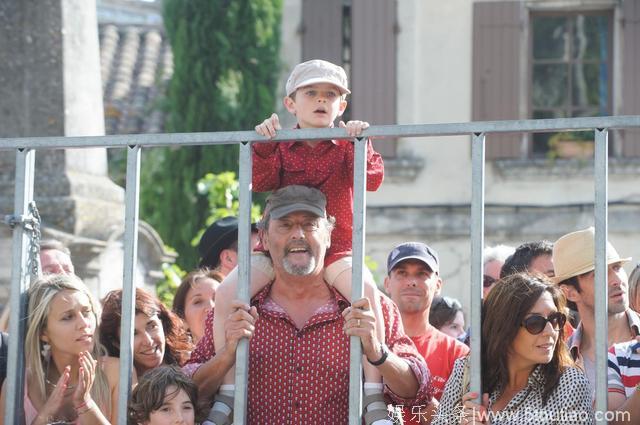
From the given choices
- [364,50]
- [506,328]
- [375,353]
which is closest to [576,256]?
[506,328]

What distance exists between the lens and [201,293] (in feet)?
20.7

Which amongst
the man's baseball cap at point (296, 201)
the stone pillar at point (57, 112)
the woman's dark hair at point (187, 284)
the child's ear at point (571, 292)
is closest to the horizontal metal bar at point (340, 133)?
the man's baseball cap at point (296, 201)

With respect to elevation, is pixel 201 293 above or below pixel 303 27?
below

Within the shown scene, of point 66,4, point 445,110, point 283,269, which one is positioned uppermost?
point 445,110

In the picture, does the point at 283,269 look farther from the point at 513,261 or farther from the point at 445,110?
the point at 445,110

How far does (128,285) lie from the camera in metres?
4.48

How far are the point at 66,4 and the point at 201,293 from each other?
2.78 m

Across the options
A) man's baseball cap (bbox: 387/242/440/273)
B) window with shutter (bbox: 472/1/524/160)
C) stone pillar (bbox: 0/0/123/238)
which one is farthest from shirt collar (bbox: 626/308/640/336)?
window with shutter (bbox: 472/1/524/160)

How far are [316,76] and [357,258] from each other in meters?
0.93

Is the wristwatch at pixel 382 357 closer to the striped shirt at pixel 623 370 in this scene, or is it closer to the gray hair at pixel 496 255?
the striped shirt at pixel 623 370

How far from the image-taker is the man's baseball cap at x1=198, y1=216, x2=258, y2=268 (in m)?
6.87

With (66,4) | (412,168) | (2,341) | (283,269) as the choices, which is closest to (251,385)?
(283,269)

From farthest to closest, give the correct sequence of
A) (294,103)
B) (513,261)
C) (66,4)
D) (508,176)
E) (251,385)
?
1. (508,176)
2. (66,4)
3. (513,261)
4. (294,103)
5. (251,385)

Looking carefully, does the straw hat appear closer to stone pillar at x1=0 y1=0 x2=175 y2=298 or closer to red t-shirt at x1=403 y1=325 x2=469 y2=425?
red t-shirt at x1=403 y1=325 x2=469 y2=425
